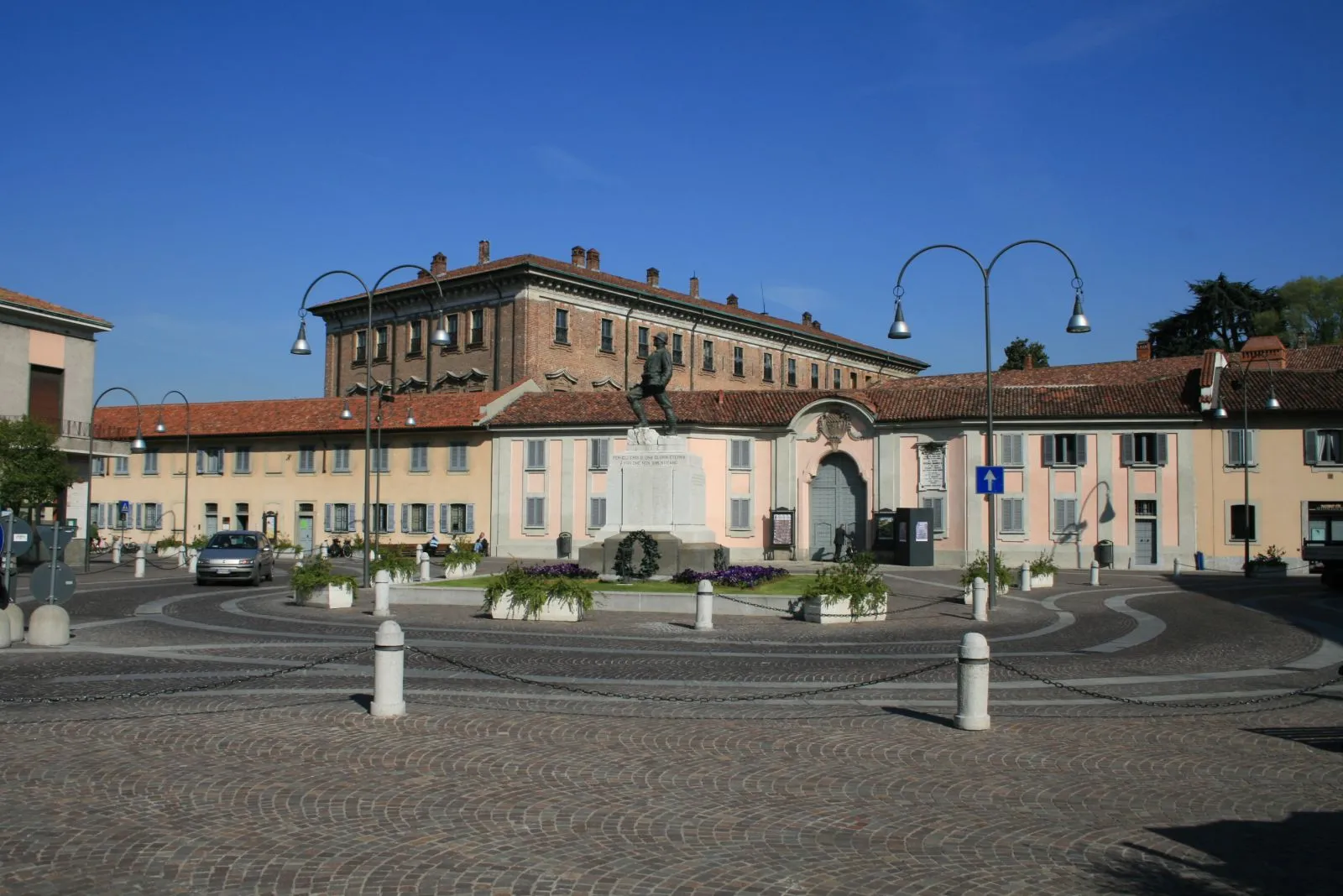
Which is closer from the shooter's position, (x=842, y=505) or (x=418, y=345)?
(x=842, y=505)

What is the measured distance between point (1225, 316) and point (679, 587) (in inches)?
2349

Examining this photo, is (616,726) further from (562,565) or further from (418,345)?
(418,345)

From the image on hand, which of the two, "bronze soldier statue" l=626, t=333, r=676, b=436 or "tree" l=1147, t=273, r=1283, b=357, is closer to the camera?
"bronze soldier statue" l=626, t=333, r=676, b=436

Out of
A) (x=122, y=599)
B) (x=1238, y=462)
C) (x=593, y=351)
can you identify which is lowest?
(x=122, y=599)

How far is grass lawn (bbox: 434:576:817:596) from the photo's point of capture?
73.9ft

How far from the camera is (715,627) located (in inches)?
777

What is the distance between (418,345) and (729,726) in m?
56.6

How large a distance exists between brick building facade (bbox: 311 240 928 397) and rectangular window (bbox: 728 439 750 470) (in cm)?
1321

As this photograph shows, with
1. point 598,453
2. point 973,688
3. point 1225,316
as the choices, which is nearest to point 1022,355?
point 1225,316

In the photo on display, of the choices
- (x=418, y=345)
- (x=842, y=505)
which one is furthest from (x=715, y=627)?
(x=418, y=345)

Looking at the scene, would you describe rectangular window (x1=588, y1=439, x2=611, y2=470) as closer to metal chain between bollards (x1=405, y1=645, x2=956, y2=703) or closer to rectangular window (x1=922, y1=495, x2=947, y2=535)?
rectangular window (x1=922, y1=495, x2=947, y2=535)

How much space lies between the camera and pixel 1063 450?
142ft

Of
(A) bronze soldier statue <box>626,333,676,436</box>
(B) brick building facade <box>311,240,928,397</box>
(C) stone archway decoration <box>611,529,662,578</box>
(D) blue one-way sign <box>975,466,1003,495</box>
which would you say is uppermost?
(B) brick building facade <box>311,240,928,397</box>

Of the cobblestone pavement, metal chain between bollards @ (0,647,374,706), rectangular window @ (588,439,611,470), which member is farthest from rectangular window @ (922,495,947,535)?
metal chain between bollards @ (0,647,374,706)
